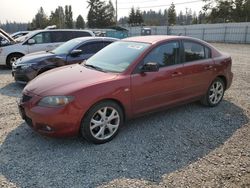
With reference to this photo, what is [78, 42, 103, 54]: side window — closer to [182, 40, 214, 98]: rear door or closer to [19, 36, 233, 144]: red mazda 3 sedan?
[19, 36, 233, 144]: red mazda 3 sedan

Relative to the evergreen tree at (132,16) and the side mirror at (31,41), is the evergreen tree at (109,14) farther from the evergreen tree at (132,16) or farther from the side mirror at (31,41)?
the side mirror at (31,41)

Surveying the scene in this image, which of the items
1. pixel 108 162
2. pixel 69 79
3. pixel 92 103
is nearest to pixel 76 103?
pixel 92 103

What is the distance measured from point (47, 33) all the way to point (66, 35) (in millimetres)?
750

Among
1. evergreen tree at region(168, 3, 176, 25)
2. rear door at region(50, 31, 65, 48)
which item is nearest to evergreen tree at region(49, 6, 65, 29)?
evergreen tree at region(168, 3, 176, 25)

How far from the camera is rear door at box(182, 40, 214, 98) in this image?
211 inches

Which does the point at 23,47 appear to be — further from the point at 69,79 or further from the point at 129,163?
the point at 129,163

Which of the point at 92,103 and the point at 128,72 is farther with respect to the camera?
the point at 128,72

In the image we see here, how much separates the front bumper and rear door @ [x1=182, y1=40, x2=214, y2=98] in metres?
2.32

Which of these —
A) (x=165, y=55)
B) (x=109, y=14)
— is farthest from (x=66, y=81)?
(x=109, y=14)

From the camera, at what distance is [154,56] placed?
4.86 m

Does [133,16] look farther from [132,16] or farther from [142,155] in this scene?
[142,155]

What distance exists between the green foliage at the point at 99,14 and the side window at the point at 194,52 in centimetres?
6890

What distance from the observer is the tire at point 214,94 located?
5914 mm

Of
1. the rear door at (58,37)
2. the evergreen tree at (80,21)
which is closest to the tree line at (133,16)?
the evergreen tree at (80,21)
